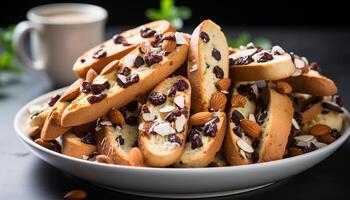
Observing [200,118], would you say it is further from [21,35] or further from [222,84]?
[21,35]

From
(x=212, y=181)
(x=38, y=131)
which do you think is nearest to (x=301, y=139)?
(x=212, y=181)

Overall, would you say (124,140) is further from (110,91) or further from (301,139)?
(301,139)

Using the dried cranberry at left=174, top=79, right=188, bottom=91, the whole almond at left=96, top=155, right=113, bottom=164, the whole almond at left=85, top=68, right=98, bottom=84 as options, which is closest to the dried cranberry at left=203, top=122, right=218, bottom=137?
the dried cranberry at left=174, top=79, right=188, bottom=91

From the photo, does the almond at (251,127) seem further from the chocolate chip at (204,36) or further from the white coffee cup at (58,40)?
the white coffee cup at (58,40)

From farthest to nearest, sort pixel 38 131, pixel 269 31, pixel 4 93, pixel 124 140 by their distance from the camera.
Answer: pixel 269 31
pixel 4 93
pixel 38 131
pixel 124 140

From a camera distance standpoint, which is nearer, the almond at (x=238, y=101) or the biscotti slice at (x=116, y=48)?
the almond at (x=238, y=101)

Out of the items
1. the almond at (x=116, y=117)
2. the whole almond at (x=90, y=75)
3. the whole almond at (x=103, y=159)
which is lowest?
the whole almond at (x=103, y=159)

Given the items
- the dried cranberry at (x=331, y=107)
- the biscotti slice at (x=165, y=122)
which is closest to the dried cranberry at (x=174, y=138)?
the biscotti slice at (x=165, y=122)

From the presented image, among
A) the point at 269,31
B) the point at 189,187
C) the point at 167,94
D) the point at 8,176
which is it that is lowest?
the point at 269,31
